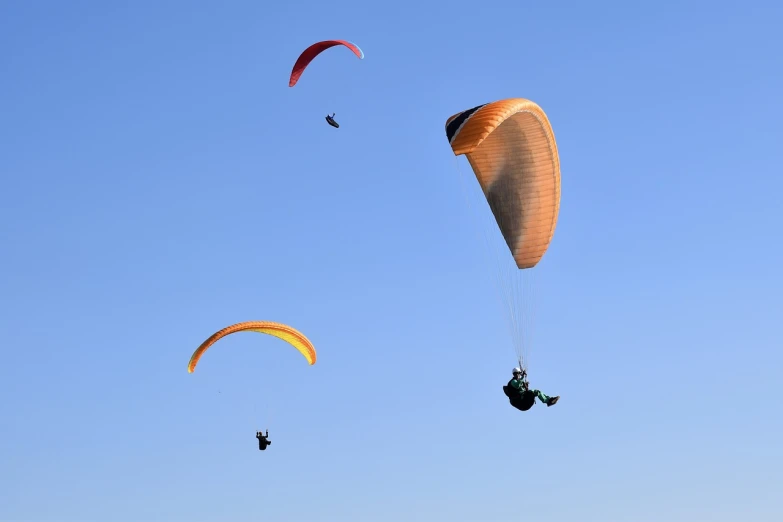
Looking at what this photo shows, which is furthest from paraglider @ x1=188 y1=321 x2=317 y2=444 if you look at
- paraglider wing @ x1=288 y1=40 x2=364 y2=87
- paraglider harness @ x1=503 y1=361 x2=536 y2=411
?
paraglider harness @ x1=503 y1=361 x2=536 y2=411

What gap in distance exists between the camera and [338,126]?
6309cm

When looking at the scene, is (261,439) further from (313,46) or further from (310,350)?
(313,46)

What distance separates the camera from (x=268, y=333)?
58375 mm

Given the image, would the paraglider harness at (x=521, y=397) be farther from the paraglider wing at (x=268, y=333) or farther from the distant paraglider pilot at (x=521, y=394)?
the paraglider wing at (x=268, y=333)

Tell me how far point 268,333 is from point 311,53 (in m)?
9.85

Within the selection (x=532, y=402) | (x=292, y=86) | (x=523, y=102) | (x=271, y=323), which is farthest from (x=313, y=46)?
(x=532, y=402)

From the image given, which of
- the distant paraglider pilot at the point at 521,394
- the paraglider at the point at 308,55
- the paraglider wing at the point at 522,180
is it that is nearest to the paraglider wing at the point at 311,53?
the paraglider at the point at 308,55

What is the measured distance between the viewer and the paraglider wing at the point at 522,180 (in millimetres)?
49625

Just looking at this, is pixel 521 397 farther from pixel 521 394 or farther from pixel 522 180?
pixel 522 180

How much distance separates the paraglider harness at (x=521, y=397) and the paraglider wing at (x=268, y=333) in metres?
12.1

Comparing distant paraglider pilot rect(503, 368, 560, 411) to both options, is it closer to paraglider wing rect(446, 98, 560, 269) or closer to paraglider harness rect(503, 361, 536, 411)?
paraglider harness rect(503, 361, 536, 411)

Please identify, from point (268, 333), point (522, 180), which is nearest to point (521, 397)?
point (522, 180)

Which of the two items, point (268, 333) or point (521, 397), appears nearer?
point (521, 397)

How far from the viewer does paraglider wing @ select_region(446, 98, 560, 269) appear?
49.6 metres
